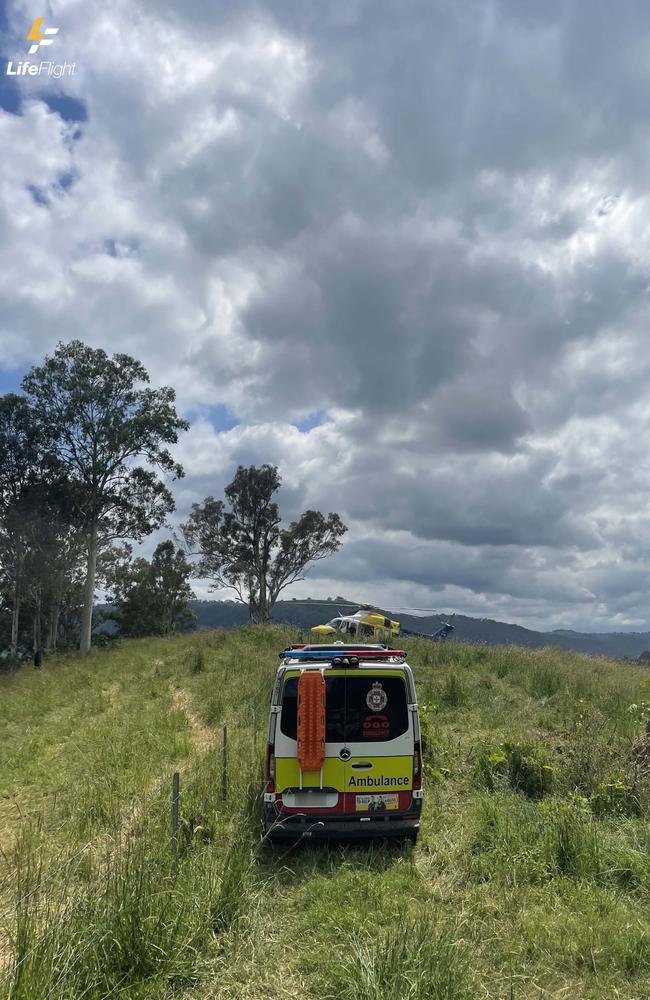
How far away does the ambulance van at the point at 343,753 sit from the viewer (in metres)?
6.98

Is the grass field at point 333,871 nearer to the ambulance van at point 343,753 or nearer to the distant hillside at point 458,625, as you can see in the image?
the ambulance van at point 343,753

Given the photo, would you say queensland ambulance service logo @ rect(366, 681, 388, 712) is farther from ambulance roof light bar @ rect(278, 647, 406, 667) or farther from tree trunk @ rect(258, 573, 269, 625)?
tree trunk @ rect(258, 573, 269, 625)

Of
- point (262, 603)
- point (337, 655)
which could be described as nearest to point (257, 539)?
point (262, 603)

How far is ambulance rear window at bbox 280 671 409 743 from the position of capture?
7.29 meters

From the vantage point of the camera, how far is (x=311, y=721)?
7059 mm

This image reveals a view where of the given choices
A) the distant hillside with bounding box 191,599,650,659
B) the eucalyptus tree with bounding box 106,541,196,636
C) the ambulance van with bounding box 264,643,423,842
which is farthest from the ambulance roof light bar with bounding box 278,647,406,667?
the eucalyptus tree with bounding box 106,541,196,636

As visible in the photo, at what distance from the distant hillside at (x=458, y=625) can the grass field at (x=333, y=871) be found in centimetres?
1092

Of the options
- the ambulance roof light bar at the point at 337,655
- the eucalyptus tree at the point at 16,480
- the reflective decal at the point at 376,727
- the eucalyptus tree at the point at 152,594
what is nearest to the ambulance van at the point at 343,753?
the reflective decal at the point at 376,727

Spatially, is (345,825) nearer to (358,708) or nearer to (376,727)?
(376,727)

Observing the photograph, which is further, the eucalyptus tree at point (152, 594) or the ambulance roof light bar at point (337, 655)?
the eucalyptus tree at point (152, 594)

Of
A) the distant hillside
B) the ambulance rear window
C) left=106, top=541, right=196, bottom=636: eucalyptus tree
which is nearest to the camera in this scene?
the ambulance rear window

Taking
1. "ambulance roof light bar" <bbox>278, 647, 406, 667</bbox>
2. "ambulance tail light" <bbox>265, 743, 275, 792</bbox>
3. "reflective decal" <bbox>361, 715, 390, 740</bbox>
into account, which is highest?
"ambulance roof light bar" <bbox>278, 647, 406, 667</bbox>

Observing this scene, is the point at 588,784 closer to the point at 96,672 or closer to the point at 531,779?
the point at 531,779

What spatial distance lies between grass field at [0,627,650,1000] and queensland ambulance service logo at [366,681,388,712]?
5.27 ft
